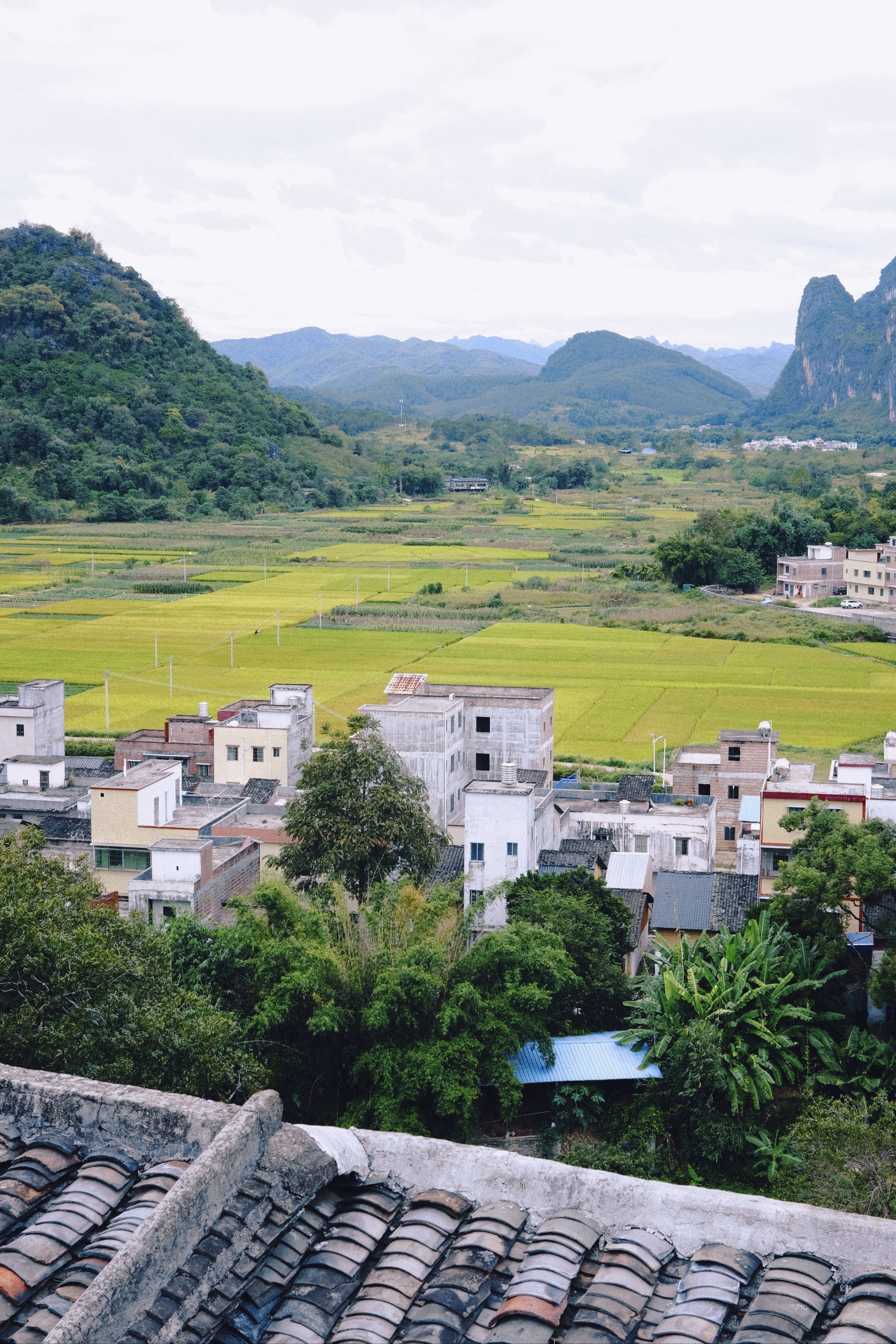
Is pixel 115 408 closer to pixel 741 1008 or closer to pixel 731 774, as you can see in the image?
pixel 731 774

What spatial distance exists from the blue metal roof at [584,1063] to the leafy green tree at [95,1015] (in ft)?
11.3

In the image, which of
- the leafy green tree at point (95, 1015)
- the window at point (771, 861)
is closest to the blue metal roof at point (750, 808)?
the window at point (771, 861)

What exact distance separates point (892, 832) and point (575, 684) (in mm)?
29374

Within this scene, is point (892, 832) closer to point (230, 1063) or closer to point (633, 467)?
point (230, 1063)

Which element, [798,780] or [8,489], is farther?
[8,489]

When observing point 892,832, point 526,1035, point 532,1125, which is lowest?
point 532,1125

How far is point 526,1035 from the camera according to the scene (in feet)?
46.4

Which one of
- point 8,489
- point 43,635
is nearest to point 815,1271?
point 43,635

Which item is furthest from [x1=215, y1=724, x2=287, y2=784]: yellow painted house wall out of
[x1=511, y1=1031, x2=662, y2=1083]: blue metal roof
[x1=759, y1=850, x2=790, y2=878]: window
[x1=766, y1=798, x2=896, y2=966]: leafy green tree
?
[x1=766, y1=798, x2=896, y2=966]: leafy green tree

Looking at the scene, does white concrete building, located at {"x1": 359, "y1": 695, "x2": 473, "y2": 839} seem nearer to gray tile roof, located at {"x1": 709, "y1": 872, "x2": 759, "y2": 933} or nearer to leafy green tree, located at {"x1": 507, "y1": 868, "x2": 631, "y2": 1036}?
leafy green tree, located at {"x1": 507, "y1": 868, "x2": 631, "y2": 1036}

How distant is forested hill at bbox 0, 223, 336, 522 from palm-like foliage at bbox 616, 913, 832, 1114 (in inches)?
3444

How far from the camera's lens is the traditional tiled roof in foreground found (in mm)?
3361

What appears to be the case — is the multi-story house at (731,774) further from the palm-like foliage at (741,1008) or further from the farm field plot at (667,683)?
the palm-like foliage at (741,1008)

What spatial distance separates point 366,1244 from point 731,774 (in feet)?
72.3
